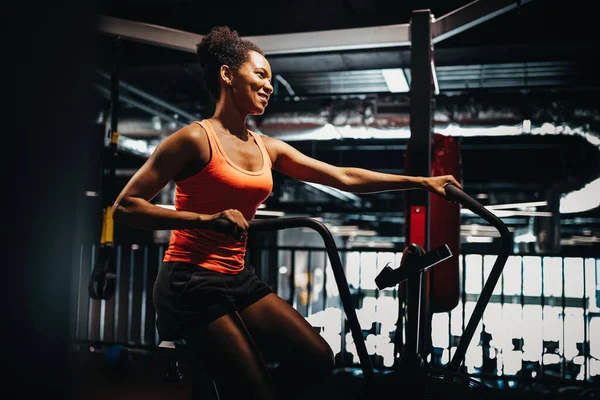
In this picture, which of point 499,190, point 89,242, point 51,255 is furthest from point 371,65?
point 499,190

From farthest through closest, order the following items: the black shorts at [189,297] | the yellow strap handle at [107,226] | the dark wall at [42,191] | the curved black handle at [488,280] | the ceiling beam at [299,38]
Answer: the yellow strap handle at [107,226], the ceiling beam at [299,38], the curved black handle at [488,280], the black shorts at [189,297], the dark wall at [42,191]

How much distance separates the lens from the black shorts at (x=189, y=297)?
1.62 m

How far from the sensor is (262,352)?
1.76 m

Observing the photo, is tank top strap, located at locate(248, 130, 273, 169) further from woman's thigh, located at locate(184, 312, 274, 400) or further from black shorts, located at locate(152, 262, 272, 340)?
woman's thigh, located at locate(184, 312, 274, 400)

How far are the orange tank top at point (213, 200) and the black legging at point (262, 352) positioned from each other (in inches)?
7.1

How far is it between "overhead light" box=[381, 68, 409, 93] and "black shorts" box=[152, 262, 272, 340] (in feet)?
15.7

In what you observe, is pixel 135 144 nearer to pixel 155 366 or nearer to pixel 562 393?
pixel 155 366

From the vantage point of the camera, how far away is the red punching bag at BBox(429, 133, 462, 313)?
301cm

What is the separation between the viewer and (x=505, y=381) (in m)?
4.01

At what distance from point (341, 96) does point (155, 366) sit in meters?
4.22

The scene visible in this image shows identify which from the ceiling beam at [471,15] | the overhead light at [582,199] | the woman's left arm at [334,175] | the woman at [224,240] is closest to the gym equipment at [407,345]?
the woman at [224,240]

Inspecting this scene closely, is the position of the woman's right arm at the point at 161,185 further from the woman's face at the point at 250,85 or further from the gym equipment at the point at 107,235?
the gym equipment at the point at 107,235

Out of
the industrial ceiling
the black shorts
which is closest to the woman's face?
the black shorts

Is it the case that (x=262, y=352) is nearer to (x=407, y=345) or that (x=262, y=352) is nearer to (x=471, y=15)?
(x=407, y=345)
